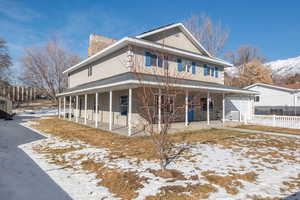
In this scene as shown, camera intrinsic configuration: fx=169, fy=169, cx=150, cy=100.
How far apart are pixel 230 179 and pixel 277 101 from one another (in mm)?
23243

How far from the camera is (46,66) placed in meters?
27.9

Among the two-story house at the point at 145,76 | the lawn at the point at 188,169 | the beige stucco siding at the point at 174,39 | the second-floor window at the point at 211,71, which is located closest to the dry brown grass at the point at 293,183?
the lawn at the point at 188,169

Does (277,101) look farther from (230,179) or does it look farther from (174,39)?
(230,179)

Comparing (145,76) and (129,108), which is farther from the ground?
(145,76)

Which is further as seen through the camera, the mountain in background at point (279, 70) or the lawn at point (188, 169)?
the mountain in background at point (279, 70)

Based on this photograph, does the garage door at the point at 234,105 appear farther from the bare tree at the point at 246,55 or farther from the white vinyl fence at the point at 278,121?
the bare tree at the point at 246,55

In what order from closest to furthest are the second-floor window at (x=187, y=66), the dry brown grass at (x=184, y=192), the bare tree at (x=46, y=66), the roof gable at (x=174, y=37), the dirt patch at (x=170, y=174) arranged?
the dry brown grass at (x=184, y=192) → the dirt patch at (x=170, y=174) → the roof gable at (x=174, y=37) → the second-floor window at (x=187, y=66) → the bare tree at (x=46, y=66)

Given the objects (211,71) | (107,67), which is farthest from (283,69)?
(107,67)

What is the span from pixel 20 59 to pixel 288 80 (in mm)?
57557

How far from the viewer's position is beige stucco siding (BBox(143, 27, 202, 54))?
13.2 metres

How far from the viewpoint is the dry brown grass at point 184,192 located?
304 centimetres

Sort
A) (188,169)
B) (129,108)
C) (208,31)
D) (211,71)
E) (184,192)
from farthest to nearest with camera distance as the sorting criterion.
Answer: (208,31) → (211,71) → (129,108) → (188,169) → (184,192)

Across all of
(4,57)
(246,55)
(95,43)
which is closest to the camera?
(95,43)

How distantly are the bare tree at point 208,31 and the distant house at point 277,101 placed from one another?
8.30 m
